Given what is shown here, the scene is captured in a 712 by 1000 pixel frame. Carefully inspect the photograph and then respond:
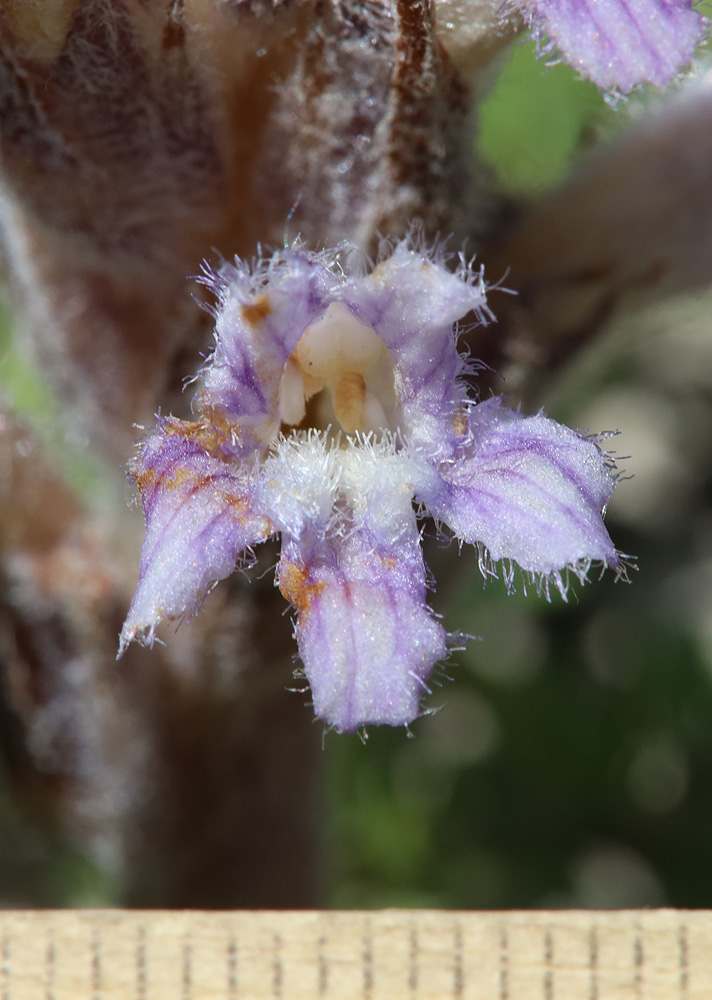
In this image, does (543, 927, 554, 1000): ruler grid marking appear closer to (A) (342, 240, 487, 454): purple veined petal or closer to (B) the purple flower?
(B) the purple flower

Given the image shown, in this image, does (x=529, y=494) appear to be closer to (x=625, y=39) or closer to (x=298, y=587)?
(x=298, y=587)

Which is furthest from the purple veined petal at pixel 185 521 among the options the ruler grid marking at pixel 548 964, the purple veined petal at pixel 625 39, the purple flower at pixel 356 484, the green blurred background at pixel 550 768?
the green blurred background at pixel 550 768

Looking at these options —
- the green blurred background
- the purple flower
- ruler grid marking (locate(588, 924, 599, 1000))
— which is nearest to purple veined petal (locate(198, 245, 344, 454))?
the purple flower

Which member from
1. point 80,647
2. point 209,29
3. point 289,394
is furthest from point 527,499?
point 80,647

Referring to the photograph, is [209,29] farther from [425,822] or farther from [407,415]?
[425,822]

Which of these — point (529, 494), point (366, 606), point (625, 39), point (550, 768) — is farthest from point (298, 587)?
point (550, 768)

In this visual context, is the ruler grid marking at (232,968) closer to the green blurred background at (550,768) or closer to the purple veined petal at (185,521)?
the purple veined petal at (185,521)
